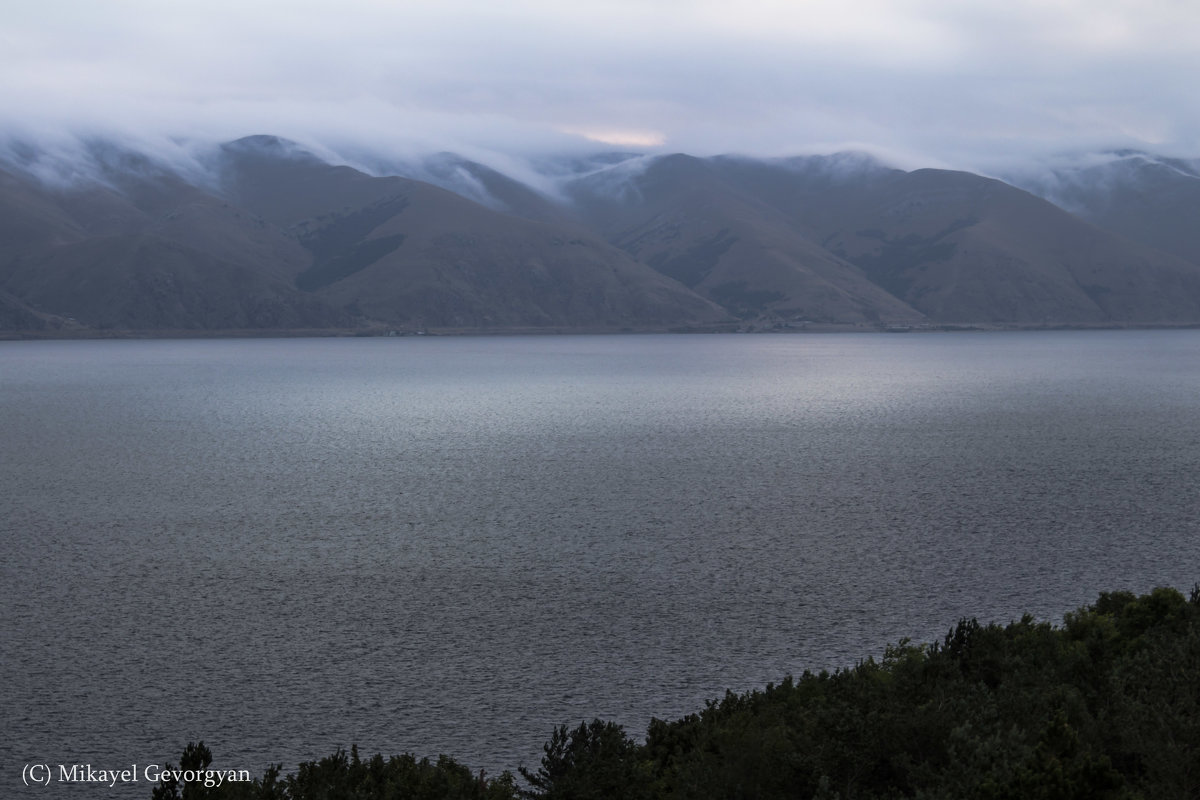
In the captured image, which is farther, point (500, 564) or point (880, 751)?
point (500, 564)

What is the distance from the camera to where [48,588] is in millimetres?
37406

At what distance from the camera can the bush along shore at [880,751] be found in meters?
18.2

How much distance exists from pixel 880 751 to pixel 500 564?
73.3ft

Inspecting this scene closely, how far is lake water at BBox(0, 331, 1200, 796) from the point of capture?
27.3 meters

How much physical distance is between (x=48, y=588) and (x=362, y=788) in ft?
74.3

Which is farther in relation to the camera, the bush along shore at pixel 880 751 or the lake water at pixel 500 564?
the lake water at pixel 500 564

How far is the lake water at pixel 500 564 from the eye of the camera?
27.3 m

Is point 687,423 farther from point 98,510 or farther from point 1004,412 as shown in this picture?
point 98,510

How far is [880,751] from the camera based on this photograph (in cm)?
2111

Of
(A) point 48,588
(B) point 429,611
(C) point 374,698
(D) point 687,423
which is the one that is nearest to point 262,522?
(A) point 48,588

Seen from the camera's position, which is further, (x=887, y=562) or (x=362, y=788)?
(x=887, y=562)

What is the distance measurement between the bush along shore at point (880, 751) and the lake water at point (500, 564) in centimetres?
367

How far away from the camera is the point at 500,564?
4153 centimetres

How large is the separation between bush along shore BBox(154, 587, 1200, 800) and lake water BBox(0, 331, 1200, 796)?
3670 mm
